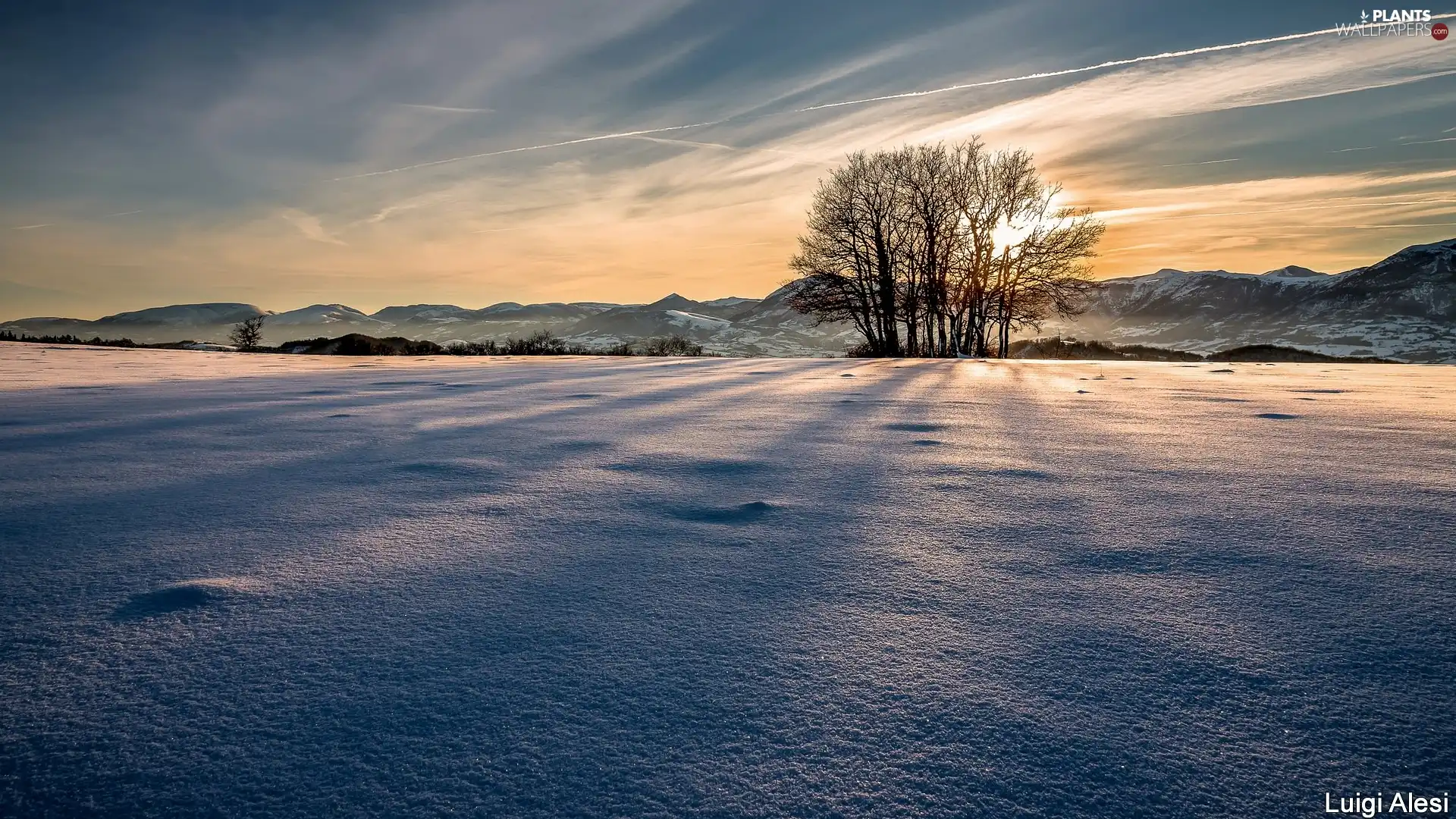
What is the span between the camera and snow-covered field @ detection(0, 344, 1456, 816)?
34.1 inches

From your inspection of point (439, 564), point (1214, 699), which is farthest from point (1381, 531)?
point (439, 564)

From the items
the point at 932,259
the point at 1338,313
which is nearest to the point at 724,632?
the point at 932,259

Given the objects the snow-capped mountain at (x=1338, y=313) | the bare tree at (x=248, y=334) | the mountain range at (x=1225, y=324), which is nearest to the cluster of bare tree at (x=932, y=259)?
the bare tree at (x=248, y=334)

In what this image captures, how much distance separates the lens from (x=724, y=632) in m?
1.26

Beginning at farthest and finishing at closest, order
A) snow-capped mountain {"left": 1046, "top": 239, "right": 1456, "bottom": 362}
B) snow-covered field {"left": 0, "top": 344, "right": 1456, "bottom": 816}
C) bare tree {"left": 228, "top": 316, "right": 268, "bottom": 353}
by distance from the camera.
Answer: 1. snow-capped mountain {"left": 1046, "top": 239, "right": 1456, "bottom": 362}
2. bare tree {"left": 228, "top": 316, "right": 268, "bottom": 353}
3. snow-covered field {"left": 0, "top": 344, "right": 1456, "bottom": 816}

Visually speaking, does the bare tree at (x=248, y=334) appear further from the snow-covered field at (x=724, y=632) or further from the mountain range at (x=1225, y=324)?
the mountain range at (x=1225, y=324)

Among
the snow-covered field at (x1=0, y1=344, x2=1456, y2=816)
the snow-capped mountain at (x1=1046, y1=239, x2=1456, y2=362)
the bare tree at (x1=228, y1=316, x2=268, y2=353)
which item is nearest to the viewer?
the snow-covered field at (x1=0, y1=344, x2=1456, y2=816)

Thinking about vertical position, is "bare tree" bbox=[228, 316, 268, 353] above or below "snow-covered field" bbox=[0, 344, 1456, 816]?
above

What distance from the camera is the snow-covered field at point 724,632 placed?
87 centimetres

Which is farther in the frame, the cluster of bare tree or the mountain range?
the mountain range

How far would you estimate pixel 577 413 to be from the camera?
A: 14.9ft

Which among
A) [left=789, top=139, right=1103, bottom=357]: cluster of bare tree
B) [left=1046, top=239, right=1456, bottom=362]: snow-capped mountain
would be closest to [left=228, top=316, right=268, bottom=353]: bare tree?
[left=789, top=139, right=1103, bottom=357]: cluster of bare tree

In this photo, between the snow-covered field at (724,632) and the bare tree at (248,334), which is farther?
the bare tree at (248,334)

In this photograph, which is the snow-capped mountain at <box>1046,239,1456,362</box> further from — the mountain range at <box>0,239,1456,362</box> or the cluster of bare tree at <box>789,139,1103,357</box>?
the cluster of bare tree at <box>789,139,1103,357</box>
